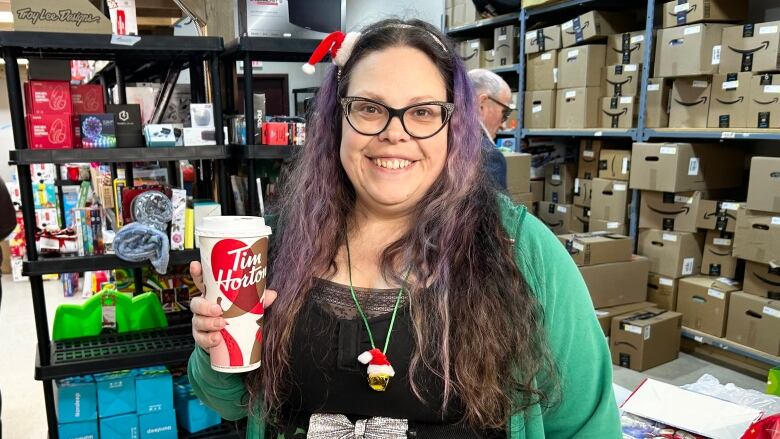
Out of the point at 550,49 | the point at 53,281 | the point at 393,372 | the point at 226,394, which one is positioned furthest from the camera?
the point at 53,281

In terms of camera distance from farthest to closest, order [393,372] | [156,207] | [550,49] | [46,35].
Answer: [550,49] < [156,207] < [46,35] < [393,372]

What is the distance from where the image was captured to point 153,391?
2.42 meters

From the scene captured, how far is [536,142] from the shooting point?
5.03 metres

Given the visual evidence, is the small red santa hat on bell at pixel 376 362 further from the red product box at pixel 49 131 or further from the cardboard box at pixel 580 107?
the cardboard box at pixel 580 107

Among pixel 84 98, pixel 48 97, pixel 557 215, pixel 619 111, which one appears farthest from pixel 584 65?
pixel 48 97

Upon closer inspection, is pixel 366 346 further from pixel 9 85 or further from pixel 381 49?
pixel 9 85

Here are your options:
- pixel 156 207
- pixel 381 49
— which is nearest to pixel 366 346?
pixel 381 49

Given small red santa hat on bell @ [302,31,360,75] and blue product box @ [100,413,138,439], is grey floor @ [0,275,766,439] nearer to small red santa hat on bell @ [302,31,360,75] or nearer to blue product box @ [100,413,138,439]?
blue product box @ [100,413,138,439]

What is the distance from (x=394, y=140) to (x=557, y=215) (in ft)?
13.3

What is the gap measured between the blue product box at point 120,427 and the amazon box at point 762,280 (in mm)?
3403

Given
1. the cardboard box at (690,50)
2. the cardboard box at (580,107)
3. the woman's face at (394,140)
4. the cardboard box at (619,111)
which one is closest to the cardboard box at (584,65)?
the cardboard box at (580,107)

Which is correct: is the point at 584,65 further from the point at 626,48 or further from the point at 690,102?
the point at 690,102

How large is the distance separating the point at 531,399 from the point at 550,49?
4.16m

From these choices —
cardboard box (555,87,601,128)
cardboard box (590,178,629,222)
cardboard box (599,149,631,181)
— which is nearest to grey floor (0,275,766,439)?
cardboard box (590,178,629,222)
